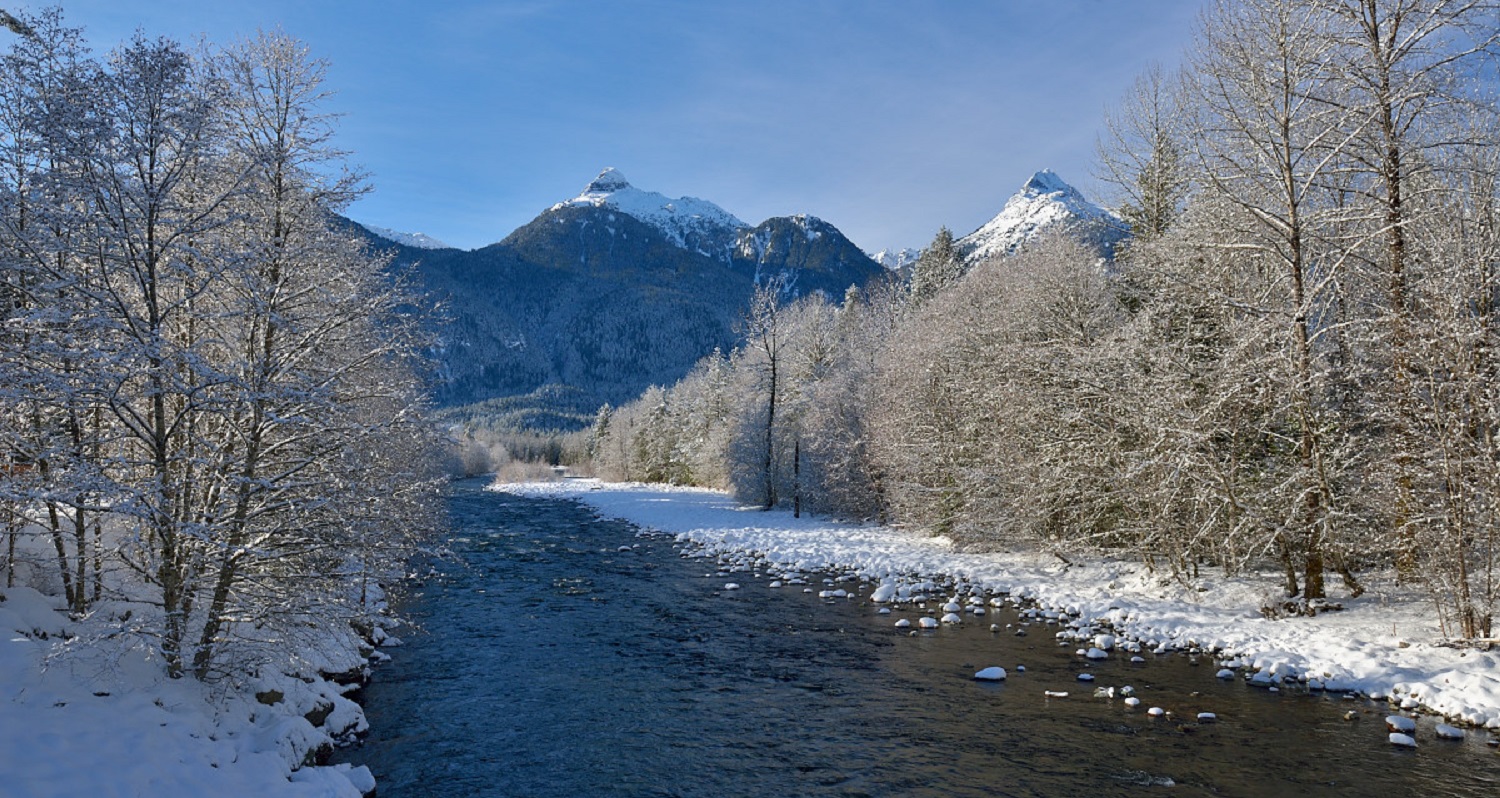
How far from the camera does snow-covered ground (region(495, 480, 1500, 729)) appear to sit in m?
10.9

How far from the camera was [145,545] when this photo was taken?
8992mm

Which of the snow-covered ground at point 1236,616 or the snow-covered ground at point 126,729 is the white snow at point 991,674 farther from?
the snow-covered ground at point 126,729

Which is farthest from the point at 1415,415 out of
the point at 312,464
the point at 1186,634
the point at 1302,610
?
the point at 312,464

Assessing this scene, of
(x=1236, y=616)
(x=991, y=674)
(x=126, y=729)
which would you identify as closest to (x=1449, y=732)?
(x=1236, y=616)

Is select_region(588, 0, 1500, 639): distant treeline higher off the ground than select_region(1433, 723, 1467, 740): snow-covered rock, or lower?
higher

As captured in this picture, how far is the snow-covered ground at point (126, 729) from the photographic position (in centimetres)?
682

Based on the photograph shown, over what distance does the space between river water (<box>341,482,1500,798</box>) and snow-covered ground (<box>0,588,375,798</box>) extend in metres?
1.18

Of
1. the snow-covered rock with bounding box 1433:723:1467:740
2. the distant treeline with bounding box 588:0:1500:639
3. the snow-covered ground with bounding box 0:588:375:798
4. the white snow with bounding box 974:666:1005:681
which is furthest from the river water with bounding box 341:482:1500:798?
the distant treeline with bounding box 588:0:1500:639

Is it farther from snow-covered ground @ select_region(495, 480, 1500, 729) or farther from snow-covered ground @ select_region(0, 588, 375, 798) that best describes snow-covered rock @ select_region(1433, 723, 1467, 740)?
snow-covered ground @ select_region(0, 588, 375, 798)

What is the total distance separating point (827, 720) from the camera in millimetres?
11125

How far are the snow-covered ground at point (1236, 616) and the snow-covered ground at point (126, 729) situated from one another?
549 inches

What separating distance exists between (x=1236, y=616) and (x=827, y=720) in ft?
30.6

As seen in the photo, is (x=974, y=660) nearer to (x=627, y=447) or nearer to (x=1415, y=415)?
(x=1415, y=415)

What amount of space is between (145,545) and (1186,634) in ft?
55.4
